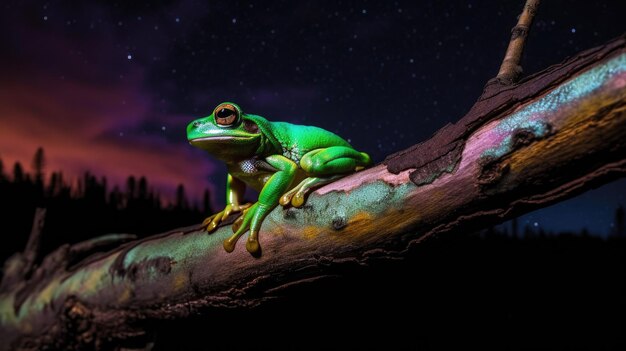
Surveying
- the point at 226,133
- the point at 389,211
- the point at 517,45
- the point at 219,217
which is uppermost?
the point at 226,133

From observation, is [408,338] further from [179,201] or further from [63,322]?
[179,201]

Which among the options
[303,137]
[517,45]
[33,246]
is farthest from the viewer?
[33,246]

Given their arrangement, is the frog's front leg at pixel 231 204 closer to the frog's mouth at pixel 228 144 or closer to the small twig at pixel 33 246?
the frog's mouth at pixel 228 144

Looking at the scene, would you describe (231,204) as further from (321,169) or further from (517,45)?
(517,45)

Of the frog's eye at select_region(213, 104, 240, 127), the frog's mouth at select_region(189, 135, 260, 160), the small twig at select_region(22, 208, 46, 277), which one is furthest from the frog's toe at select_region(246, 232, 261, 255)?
the small twig at select_region(22, 208, 46, 277)

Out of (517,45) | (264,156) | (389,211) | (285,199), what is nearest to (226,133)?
(264,156)

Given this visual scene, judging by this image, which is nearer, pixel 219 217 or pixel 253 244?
pixel 253 244
